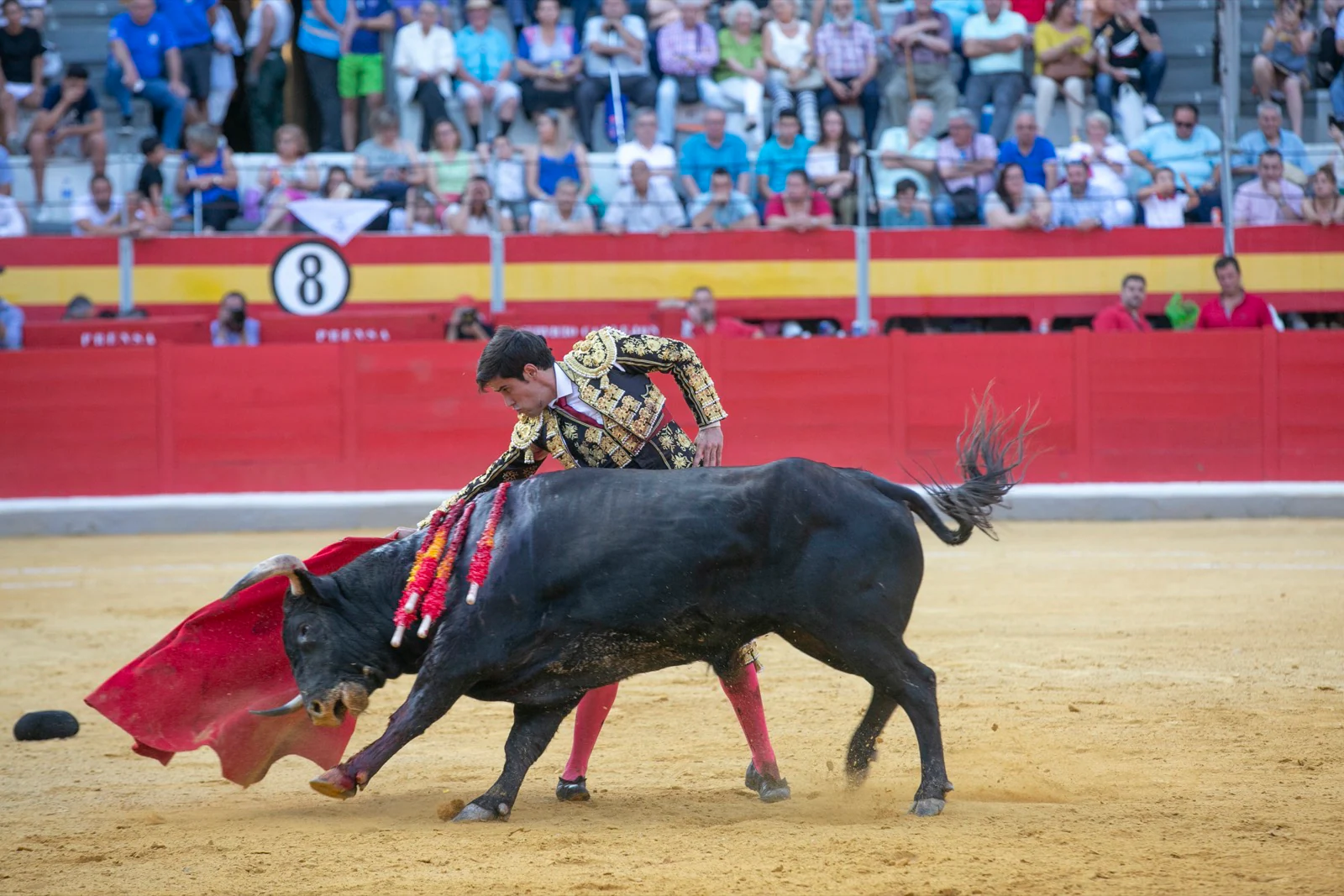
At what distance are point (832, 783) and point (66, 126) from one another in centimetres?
1008

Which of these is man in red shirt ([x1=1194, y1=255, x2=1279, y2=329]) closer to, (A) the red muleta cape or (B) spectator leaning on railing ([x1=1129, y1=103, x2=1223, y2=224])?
(B) spectator leaning on railing ([x1=1129, y1=103, x2=1223, y2=224])

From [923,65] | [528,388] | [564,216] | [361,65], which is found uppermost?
[361,65]

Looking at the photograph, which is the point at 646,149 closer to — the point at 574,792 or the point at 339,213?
the point at 339,213

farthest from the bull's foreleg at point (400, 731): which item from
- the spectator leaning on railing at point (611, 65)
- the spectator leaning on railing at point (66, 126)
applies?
the spectator leaning on railing at point (66, 126)

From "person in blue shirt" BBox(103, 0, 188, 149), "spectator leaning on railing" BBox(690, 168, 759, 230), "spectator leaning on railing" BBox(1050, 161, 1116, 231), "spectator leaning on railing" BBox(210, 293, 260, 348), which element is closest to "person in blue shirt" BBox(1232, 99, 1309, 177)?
"spectator leaning on railing" BBox(1050, 161, 1116, 231)

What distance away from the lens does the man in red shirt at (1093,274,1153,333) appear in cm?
1088

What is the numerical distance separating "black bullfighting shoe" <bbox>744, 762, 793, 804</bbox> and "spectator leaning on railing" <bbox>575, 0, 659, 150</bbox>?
869cm

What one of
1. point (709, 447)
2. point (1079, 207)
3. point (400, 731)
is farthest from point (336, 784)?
point (1079, 207)

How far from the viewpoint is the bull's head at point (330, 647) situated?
4.09 m

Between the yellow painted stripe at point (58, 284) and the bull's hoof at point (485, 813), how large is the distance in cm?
878

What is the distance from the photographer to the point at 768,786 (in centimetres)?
423

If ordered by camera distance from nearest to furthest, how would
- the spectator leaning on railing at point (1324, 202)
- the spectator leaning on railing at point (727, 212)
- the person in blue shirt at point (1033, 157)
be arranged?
1. the spectator leaning on railing at point (1324, 202)
2. the person in blue shirt at point (1033, 157)
3. the spectator leaning on railing at point (727, 212)

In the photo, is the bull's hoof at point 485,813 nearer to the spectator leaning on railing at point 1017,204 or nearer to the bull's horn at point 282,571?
the bull's horn at point 282,571

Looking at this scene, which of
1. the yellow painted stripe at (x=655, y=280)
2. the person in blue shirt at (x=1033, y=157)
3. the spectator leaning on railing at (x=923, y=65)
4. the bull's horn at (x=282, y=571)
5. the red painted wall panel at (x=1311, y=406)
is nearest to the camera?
the bull's horn at (x=282, y=571)
